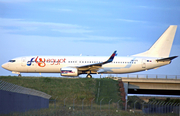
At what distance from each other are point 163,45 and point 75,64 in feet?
46.0

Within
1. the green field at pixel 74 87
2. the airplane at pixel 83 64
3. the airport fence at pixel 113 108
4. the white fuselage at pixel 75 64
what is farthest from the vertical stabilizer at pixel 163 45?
the airport fence at pixel 113 108

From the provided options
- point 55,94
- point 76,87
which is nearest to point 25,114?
point 55,94

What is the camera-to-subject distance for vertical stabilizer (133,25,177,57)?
4397cm

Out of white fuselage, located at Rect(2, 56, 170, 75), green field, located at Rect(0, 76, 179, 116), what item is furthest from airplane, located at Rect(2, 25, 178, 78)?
green field, located at Rect(0, 76, 179, 116)

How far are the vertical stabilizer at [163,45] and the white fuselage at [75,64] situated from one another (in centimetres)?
174

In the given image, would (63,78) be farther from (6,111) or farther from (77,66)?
(6,111)

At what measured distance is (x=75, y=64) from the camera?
42.2m

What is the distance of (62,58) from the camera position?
42469mm

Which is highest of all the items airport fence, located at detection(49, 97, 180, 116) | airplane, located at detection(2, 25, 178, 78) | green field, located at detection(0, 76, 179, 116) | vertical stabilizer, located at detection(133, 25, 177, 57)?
vertical stabilizer, located at detection(133, 25, 177, 57)

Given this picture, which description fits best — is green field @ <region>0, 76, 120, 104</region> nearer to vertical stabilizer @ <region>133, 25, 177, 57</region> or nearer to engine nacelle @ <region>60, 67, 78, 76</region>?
engine nacelle @ <region>60, 67, 78, 76</region>

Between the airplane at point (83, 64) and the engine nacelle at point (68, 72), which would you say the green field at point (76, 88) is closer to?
the engine nacelle at point (68, 72)

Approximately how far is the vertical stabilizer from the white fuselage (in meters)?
1.74

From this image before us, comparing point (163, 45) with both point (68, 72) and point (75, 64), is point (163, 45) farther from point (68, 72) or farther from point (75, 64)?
point (68, 72)

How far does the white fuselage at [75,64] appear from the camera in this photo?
4200 centimetres
